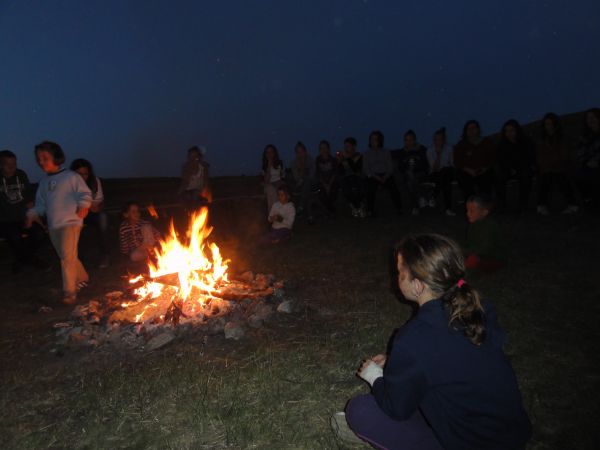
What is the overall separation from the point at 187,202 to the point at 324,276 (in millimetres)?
5557

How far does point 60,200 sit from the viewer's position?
234 inches

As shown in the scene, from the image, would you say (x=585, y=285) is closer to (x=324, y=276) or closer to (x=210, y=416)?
(x=324, y=276)

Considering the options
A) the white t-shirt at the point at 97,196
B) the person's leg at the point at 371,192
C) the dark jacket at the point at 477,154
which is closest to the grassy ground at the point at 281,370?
the white t-shirt at the point at 97,196

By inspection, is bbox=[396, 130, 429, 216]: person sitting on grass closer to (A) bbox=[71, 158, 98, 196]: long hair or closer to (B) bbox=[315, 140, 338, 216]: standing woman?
(B) bbox=[315, 140, 338, 216]: standing woman

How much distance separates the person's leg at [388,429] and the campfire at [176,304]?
232 cm

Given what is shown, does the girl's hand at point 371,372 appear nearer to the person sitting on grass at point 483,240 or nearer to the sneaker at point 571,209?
the person sitting on grass at point 483,240

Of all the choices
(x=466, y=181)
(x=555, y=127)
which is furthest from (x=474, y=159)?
(x=555, y=127)

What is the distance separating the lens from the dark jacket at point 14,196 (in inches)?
331

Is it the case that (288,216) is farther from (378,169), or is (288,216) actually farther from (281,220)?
(378,169)

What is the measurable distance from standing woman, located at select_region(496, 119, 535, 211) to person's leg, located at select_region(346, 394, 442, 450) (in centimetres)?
924

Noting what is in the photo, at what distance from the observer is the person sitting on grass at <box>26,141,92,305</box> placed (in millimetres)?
5910

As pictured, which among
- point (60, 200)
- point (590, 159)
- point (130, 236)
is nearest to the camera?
point (60, 200)

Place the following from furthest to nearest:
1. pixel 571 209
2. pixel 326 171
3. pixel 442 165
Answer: pixel 326 171
pixel 442 165
pixel 571 209

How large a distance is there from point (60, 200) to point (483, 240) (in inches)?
238
